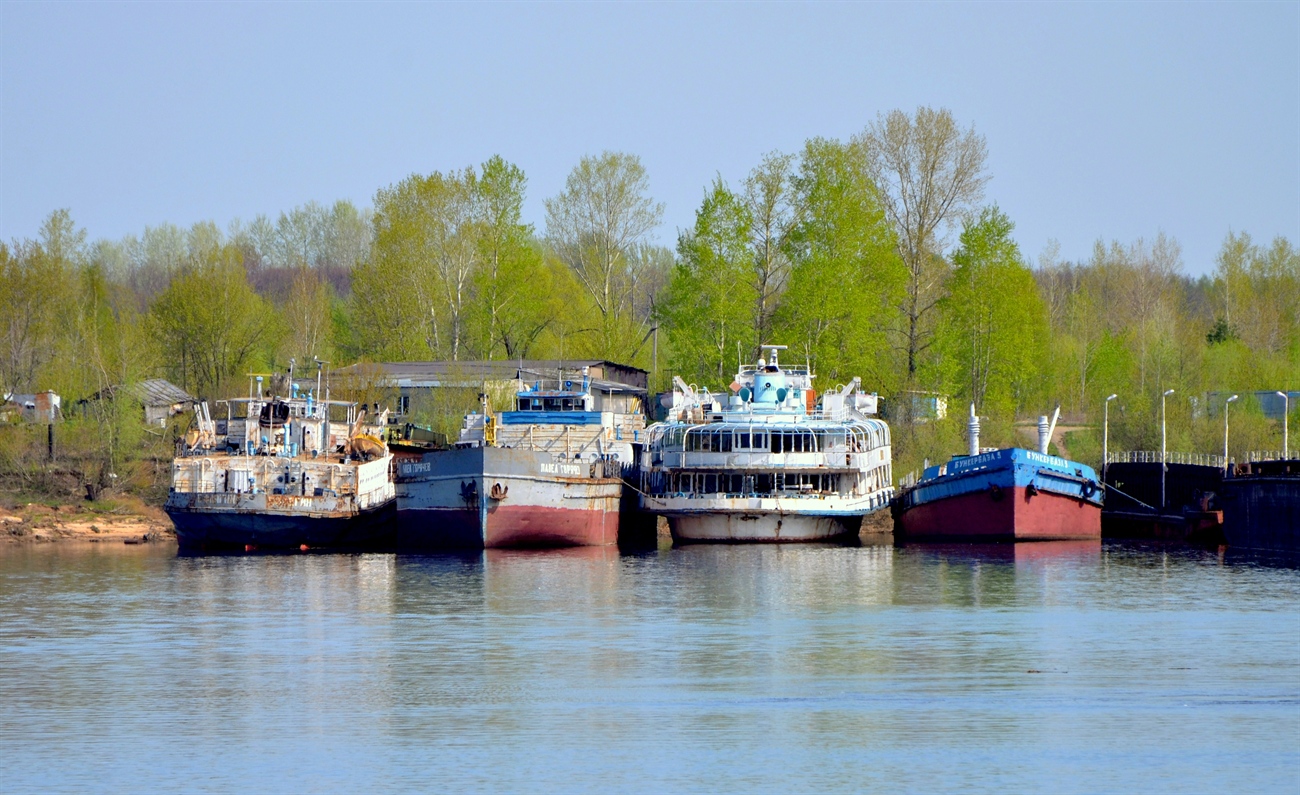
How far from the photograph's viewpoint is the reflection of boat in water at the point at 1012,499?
2594 inches

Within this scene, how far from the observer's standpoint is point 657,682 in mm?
33500

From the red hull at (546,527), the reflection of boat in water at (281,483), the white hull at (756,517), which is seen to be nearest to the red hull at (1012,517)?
the white hull at (756,517)

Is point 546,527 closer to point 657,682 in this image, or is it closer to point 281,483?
point 281,483

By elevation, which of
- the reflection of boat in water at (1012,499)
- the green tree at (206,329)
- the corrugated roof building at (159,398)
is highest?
the green tree at (206,329)

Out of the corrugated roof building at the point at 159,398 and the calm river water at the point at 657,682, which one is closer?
the calm river water at the point at 657,682

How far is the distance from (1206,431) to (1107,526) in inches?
531

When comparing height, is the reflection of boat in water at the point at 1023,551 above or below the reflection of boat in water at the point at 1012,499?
below

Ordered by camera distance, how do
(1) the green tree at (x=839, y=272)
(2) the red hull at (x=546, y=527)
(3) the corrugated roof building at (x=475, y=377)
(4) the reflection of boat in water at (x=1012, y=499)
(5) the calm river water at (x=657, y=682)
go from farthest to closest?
1. (3) the corrugated roof building at (x=475, y=377)
2. (1) the green tree at (x=839, y=272)
3. (4) the reflection of boat in water at (x=1012, y=499)
4. (2) the red hull at (x=546, y=527)
5. (5) the calm river water at (x=657, y=682)

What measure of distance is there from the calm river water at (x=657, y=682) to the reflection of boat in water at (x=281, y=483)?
11578mm

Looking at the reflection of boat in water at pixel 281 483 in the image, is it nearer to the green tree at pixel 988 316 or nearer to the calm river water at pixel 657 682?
the calm river water at pixel 657 682

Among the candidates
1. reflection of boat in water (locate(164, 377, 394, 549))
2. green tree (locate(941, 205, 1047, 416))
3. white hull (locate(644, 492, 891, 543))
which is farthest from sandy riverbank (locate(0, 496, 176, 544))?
green tree (locate(941, 205, 1047, 416))

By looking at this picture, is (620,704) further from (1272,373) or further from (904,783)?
(1272,373)

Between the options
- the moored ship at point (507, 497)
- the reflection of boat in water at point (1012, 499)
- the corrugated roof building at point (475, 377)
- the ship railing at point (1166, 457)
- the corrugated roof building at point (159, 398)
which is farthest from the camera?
the corrugated roof building at point (159, 398)

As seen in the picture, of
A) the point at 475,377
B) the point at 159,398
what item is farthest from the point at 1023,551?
the point at 159,398
